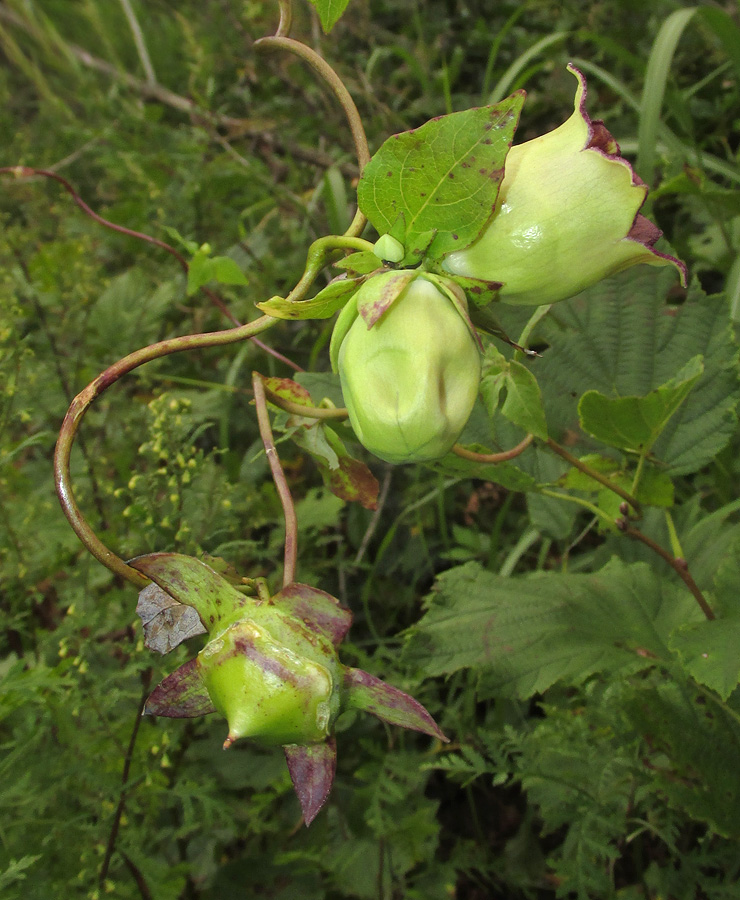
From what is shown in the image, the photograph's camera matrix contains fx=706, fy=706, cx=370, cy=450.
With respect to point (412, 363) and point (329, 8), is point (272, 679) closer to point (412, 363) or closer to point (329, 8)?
point (412, 363)

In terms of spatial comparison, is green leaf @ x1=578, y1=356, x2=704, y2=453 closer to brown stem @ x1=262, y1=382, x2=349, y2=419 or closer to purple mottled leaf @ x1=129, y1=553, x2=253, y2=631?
brown stem @ x1=262, y1=382, x2=349, y2=419

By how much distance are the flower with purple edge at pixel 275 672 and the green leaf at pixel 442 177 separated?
A: 18 cm

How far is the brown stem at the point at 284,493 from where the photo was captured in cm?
36

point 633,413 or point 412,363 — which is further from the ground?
point 412,363

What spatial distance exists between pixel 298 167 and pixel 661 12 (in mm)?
867

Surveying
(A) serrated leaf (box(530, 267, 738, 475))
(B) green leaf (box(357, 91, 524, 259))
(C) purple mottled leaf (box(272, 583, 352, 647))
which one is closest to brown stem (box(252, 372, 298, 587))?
(C) purple mottled leaf (box(272, 583, 352, 647))

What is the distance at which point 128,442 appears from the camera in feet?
3.64

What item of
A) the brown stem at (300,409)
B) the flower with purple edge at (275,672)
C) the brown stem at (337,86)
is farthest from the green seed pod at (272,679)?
the brown stem at (337,86)

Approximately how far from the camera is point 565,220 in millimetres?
312

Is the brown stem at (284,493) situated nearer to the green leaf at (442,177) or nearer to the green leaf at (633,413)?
the green leaf at (442,177)

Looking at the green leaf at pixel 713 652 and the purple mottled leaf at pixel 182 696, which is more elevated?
the purple mottled leaf at pixel 182 696

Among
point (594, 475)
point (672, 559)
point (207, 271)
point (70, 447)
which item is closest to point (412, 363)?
point (70, 447)

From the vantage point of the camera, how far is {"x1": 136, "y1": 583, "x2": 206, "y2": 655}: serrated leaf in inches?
13.4

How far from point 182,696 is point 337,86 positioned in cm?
34
